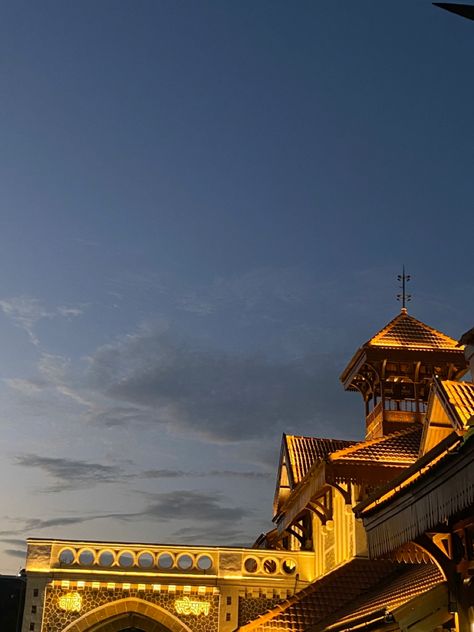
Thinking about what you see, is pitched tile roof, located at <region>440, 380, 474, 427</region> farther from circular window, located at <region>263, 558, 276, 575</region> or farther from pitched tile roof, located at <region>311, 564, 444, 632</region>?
circular window, located at <region>263, 558, 276, 575</region>

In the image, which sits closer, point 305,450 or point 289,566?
point 289,566

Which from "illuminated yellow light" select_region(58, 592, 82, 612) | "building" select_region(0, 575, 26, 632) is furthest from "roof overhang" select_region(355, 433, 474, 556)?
"building" select_region(0, 575, 26, 632)

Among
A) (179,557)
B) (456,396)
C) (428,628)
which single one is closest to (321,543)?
(179,557)

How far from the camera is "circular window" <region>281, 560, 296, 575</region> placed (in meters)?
21.5

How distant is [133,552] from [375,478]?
639cm

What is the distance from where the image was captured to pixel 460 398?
12383 millimetres

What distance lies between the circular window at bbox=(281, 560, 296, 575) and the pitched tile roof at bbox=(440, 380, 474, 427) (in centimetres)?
994

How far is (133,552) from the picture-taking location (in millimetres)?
21188

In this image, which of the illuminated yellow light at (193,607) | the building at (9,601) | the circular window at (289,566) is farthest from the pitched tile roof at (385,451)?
the building at (9,601)

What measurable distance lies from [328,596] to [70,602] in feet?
21.3

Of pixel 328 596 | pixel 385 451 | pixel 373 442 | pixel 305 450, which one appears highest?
pixel 305 450

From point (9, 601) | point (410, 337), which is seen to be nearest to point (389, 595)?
point (410, 337)

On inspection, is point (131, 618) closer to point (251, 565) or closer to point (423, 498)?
point (251, 565)

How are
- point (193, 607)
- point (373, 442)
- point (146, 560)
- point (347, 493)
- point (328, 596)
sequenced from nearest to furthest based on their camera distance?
1. point (328, 596)
2. point (347, 493)
3. point (373, 442)
4. point (193, 607)
5. point (146, 560)
